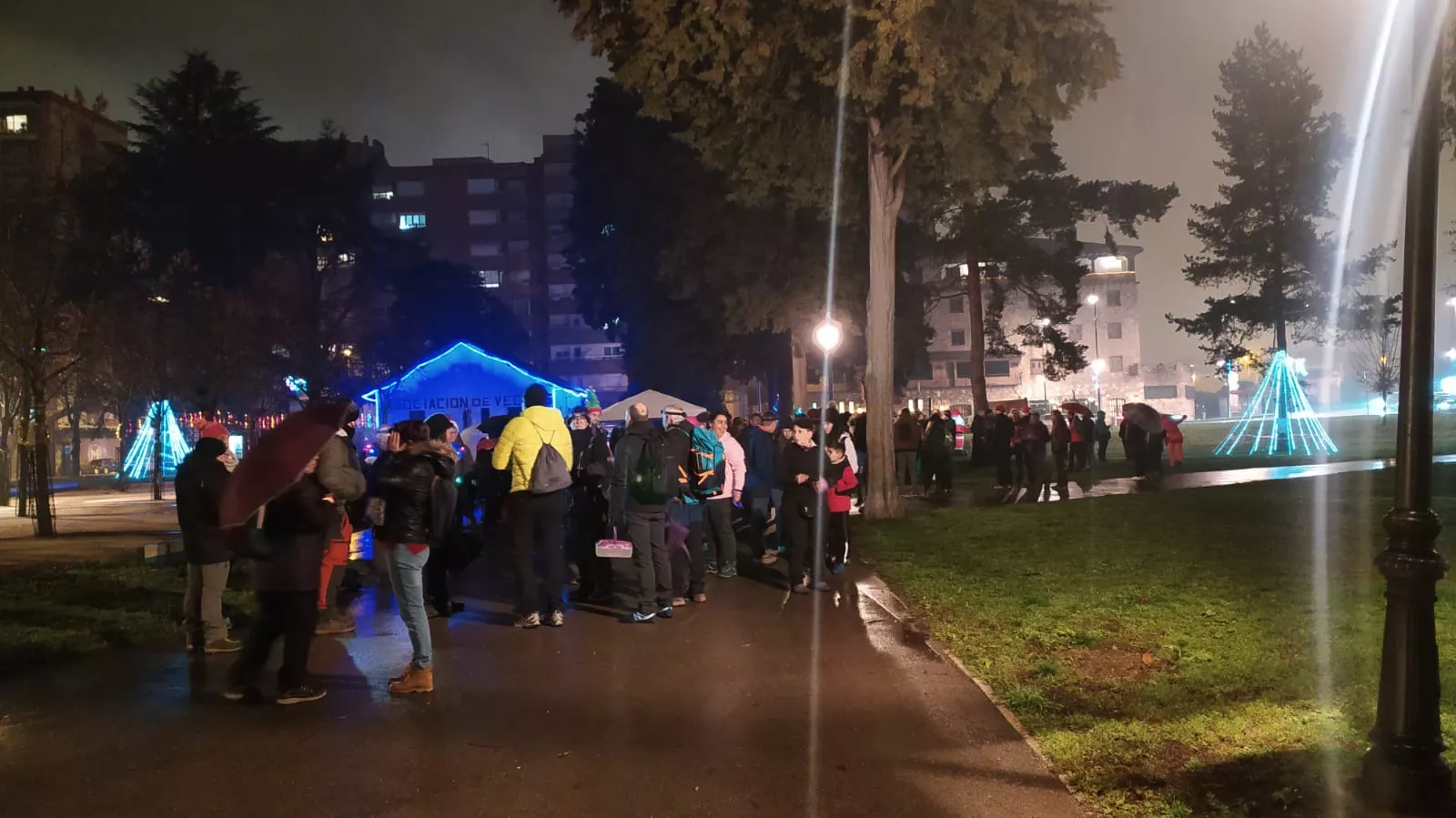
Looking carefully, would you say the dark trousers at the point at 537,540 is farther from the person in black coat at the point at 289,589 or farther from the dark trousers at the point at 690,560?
the person in black coat at the point at 289,589

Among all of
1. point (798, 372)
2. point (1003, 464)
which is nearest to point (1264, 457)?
point (1003, 464)

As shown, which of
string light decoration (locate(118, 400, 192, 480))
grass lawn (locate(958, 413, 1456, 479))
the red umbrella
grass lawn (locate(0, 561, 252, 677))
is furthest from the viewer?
string light decoration (locate(118, 400, 192, 480))

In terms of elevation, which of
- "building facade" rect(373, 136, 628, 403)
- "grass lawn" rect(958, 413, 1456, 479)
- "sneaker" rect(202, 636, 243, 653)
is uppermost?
"building facade" rect(373, 136, 628, 403)

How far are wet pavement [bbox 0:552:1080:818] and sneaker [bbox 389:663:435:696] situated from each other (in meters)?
0.13

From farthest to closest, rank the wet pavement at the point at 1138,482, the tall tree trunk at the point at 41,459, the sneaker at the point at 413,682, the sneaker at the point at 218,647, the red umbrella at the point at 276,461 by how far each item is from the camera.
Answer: the wet pavement at the point at 1138,482 → the tall tree trunk at the point at 41,459 → the sneaker at the point at 218,647 → the sneaker at the point at 413,682 → the red umbrella at the point at 276,461

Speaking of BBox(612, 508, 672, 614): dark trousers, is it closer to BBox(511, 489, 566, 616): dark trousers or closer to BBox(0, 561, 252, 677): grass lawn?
BBox(511, 489, 566, 616): dark trousers

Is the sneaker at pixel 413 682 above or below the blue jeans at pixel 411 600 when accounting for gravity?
below

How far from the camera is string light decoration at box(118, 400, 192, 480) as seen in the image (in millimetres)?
37031

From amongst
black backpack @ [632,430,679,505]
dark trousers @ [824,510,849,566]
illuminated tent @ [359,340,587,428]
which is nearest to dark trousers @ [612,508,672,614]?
black backpack @ [632,430,679,505]

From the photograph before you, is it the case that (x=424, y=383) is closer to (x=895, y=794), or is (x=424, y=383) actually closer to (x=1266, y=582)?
(x=1266, y=582)

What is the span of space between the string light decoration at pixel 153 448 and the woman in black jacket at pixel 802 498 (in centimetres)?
3036

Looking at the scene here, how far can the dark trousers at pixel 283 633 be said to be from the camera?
620 cm

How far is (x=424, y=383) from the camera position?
2269cm

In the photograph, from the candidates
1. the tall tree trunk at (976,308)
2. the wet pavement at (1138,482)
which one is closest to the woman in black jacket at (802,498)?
the wet pavement at (1138,482)
